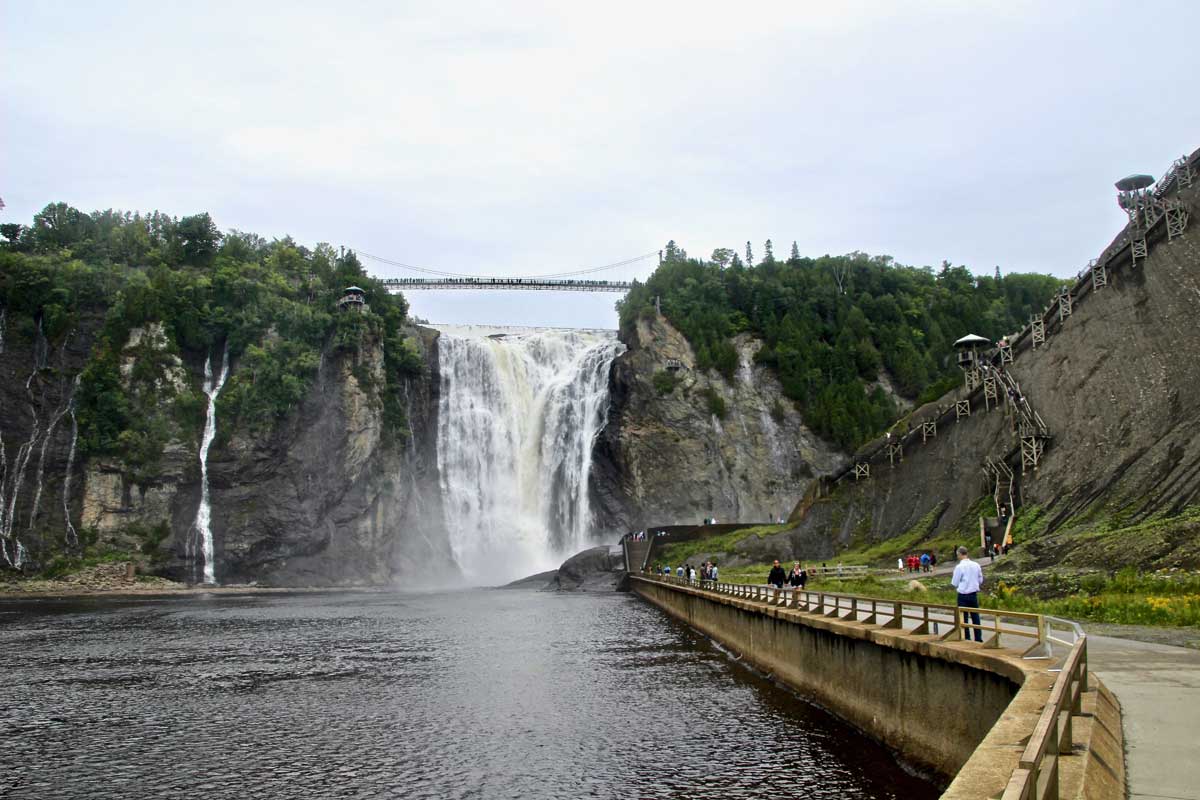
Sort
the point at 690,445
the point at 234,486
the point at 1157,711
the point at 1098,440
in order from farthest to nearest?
the point at 690,445 < the point at 234,486 < the point at 1098,440 < the point at 1157,711

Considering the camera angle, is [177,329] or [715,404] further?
[715,404]

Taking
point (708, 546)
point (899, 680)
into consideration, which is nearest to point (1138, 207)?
point (708, 546)

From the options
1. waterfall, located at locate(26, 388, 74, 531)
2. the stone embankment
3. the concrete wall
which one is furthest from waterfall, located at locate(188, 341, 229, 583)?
the concrete wall

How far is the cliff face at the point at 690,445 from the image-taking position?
100m

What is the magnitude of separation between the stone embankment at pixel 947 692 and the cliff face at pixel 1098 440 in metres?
13.0

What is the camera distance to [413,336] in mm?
110125

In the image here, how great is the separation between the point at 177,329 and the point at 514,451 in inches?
1422

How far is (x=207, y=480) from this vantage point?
91750 mm

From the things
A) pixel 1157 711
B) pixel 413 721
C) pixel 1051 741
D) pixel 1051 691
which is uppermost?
pixel 1051 741

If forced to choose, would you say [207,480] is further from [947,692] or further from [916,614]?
[947,692]

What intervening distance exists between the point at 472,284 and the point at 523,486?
3955 cm

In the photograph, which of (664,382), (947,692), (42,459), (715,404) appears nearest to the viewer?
(947,692)

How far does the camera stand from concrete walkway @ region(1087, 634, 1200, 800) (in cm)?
899

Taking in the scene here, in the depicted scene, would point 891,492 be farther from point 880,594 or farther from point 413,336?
point 413,336
